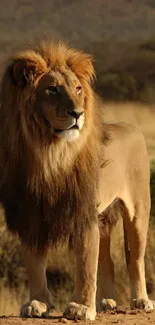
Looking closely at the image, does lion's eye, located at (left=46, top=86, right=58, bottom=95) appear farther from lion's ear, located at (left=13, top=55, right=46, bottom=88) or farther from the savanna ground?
the savanna ground

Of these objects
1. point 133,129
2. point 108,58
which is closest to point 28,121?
point 133,129

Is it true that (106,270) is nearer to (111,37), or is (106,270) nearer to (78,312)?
(78,312)

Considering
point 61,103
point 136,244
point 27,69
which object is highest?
point 27,69

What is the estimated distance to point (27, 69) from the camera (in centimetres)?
607

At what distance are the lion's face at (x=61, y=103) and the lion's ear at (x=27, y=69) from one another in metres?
0.05

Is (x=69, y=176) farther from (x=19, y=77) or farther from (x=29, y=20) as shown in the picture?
(x=29, y=20)

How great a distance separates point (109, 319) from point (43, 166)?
1.05 meters

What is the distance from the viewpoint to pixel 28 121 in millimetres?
6004

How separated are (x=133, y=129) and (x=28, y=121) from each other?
5.88ft

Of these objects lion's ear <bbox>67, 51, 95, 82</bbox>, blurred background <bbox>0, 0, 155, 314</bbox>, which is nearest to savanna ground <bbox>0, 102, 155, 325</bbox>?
lion's ear <bbox>67, 51, 95, 82</bbox>

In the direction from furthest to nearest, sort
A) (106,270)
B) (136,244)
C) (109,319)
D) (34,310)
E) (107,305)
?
(106,270)
(136,244)
(107,305)
(109,319)
(34,310)

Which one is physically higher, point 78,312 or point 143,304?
point 78,312

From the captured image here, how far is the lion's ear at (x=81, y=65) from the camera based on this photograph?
6262mm

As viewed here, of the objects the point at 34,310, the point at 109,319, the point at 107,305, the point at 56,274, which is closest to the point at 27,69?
the point at 34,310
